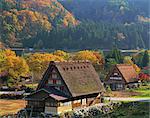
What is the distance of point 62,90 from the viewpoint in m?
31.0

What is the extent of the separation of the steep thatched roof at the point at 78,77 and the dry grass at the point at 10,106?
3059 mm

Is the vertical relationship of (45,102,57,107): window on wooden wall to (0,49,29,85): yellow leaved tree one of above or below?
below

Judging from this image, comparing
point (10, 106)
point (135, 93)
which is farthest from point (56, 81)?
point (135, 93)

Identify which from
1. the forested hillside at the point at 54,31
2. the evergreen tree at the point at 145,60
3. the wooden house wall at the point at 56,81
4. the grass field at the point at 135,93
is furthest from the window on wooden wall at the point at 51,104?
the forested hillside at the point at 54,31

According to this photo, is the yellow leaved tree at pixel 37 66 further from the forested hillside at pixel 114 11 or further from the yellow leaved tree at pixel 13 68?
the forested hillside at pixel 114 11

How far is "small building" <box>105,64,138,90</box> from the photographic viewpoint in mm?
45406

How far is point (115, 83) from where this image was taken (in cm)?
4653

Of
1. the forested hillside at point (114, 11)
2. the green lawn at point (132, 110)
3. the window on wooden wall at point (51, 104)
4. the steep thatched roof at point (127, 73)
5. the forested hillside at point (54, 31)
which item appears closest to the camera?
the green lawn at point (132, 110)

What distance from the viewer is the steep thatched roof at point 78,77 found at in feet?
101

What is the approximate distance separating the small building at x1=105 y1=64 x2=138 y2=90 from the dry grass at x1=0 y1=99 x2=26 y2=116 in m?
13.8

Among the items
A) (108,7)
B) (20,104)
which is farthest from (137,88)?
(108,7)

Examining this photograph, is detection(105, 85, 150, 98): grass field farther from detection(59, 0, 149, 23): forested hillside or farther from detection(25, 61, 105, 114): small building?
detection(59, 0, 149, 23): forested hillside

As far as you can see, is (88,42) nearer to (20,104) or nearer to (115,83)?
(115,83)

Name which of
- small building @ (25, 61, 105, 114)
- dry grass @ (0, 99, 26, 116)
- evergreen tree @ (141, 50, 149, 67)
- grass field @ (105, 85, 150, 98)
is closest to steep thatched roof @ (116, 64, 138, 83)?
grass field @ (105, 85, 150, 98)
